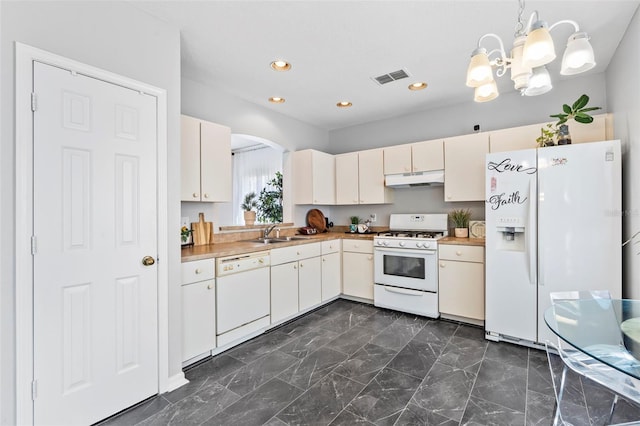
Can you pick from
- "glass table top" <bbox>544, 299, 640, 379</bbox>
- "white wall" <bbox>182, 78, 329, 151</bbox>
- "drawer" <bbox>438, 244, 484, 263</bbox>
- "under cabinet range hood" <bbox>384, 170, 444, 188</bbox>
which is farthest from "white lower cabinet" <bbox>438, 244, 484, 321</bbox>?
"white wall" <bbox>182, 78, 329, 151</bbox>

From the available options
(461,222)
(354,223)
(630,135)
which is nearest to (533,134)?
(630,135)

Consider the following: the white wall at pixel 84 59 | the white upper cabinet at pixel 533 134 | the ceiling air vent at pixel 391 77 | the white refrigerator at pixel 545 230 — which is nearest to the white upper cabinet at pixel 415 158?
the white upper cabinet at pixel 533 134

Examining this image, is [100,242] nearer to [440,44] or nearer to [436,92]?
[440,44]

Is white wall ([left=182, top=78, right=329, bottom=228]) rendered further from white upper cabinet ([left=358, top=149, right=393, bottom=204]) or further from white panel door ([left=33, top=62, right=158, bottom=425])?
white panel door ([left=33, top=62, right=158, bottom=425])

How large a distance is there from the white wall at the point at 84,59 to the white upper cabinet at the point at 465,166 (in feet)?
9.70

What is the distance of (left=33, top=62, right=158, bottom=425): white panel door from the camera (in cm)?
158

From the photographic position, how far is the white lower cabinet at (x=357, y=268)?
385cm

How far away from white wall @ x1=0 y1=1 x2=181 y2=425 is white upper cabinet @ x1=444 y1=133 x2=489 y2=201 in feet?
9.70

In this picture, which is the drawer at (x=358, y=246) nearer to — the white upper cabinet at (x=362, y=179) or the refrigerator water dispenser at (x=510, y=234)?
the white upper cabinet at (x=362, y=179)

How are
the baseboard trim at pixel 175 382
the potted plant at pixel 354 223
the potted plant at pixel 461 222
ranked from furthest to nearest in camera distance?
the potted plant at pixel 354 223 → the potted plant at pixel 461 222 → the baseboard trim at pixel 175 382

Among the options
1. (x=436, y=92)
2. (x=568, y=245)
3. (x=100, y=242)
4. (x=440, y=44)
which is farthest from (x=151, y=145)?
(x=568, y=245)

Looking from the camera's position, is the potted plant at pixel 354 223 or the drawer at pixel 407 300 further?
the potted plant at pixel 354 223

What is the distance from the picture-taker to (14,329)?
1.49 m

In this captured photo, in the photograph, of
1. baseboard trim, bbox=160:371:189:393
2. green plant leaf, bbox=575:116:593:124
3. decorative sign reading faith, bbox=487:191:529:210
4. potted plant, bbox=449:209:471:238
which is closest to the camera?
baseboard trim, bbox=160:371:189:393
